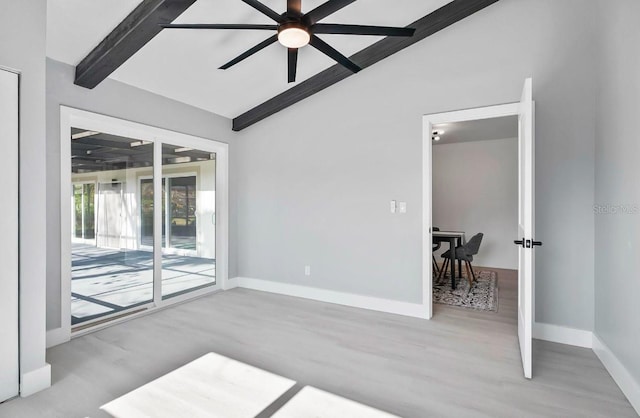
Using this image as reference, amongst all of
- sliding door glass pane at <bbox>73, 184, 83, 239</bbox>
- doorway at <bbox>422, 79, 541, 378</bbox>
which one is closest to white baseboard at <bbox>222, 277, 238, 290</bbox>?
sliding door glass pane at <bbox>73, 184, 83, 239</bbox>

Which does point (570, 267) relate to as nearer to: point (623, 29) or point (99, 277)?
point (623, 29)

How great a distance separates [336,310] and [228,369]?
1.65 meters

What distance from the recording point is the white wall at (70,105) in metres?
2.91

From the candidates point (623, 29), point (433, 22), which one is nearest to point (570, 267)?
point (623, 29)

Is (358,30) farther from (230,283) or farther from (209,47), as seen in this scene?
(230,283)

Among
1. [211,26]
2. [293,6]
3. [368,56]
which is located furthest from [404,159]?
[211,26]

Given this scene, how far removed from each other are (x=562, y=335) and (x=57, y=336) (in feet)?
15.1

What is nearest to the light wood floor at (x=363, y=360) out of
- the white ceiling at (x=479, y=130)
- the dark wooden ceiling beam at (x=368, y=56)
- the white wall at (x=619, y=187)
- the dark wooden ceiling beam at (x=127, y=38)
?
the white wall at (x=619, y=187)

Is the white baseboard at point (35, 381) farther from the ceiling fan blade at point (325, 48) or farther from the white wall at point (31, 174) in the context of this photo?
the ceiling fan blade at point (325, 48)

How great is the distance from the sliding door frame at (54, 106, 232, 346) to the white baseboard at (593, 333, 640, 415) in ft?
13.9

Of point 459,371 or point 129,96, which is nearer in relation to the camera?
point 459,371

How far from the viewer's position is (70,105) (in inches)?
119

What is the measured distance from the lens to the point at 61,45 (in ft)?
9.18

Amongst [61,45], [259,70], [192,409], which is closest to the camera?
[192,409]
